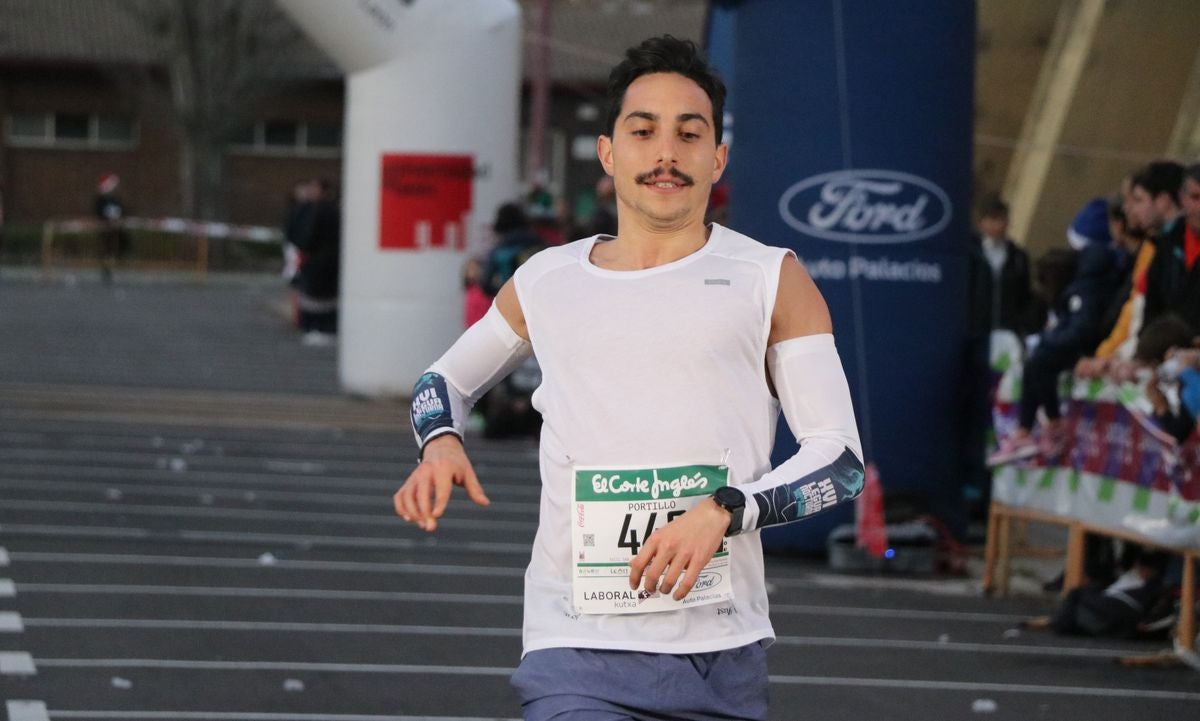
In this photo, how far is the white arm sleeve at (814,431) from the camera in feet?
12.8

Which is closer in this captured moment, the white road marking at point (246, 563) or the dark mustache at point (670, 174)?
the dark mustache at point (670, 174)

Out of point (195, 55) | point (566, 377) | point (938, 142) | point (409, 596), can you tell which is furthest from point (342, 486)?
point (195, 55)

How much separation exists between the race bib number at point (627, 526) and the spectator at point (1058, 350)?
6.04 m

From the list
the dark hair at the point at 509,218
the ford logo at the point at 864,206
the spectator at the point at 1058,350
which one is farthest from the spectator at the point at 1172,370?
the dark hair at the point at 509,218

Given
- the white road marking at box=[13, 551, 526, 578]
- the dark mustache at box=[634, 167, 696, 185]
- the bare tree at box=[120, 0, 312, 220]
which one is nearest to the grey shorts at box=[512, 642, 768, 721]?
the dark mustache at box=[634, 167, 696, 185]

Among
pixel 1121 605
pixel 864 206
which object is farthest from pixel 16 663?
pixel 864 206

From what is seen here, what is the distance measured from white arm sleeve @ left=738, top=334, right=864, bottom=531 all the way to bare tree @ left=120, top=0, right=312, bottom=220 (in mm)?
48397

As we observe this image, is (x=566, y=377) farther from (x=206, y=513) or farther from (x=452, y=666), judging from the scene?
(x=206, y=513)

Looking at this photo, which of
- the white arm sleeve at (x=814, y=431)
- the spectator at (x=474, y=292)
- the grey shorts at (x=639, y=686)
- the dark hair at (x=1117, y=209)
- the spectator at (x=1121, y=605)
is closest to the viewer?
the white arm sleeve at (x=814, y=431)

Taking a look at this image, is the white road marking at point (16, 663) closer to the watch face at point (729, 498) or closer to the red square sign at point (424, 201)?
the watch face at point (729, 498)

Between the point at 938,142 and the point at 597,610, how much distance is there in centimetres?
724

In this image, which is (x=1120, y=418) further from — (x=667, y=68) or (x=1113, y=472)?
(x=667, y=68)

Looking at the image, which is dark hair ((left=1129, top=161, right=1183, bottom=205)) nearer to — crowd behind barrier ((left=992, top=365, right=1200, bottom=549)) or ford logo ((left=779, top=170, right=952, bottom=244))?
crowd behind barrier ((left=992, top=365, right=1200, bottom=549))

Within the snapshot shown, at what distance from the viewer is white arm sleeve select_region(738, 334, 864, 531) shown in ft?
12.8
